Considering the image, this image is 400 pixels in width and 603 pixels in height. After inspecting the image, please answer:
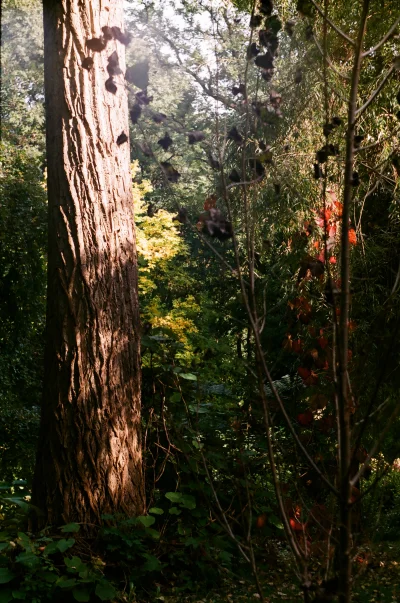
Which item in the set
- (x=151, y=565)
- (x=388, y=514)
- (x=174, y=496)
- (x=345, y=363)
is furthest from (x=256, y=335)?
(x=388, y=514)

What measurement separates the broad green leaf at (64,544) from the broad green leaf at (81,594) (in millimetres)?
174

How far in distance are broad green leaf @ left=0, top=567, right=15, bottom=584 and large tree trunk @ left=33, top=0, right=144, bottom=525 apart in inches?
11.5

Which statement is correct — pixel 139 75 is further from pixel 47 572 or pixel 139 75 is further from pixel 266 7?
pixel 47 572

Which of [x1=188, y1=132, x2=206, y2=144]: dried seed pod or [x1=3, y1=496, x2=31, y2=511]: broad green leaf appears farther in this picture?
[x1=3, y1=496, x2=31, y2=511]: broad green leaf

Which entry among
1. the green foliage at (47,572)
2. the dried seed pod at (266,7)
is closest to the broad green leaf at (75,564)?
the green foliage at (47,572)

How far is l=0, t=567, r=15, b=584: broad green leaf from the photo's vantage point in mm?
2968

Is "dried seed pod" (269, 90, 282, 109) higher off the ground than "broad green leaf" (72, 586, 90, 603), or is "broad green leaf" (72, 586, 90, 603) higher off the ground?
"dried seed pod" (269, 90, 282, 109)

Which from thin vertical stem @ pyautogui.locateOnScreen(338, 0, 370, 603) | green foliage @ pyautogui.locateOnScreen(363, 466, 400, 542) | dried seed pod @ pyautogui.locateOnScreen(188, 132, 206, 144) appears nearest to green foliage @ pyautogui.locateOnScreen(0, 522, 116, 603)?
thin vertical stem @ pyautogui.locateOnScreen(338, 0, 370, 603)

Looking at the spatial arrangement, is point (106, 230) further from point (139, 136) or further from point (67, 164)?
point (139, 136)

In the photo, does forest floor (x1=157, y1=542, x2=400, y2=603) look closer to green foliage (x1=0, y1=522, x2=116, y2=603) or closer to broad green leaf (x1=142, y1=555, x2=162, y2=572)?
broad green leaf (x1=142, y1=555, x2=162, y2=572)

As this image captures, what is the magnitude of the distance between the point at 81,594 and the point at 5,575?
1.06 ft

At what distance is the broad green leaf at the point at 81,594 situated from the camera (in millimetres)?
2971

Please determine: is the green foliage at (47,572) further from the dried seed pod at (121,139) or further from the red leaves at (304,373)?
the red leaves at (304,373)

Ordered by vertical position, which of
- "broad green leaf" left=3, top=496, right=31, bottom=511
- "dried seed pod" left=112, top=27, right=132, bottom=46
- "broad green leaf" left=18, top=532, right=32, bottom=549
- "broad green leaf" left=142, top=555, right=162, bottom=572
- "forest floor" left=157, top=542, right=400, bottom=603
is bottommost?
"forest floor" left=157, top=542, right=400, bottom=603
